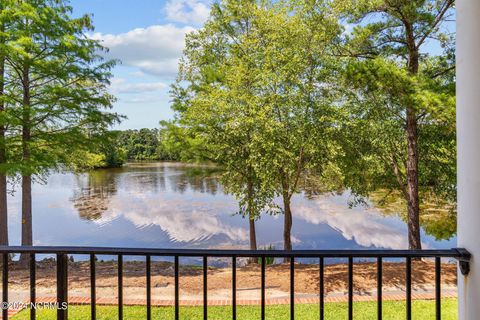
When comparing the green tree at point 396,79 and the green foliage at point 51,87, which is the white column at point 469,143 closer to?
the green tree at point 396,79

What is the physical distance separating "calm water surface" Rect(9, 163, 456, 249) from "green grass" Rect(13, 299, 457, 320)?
4897 mm

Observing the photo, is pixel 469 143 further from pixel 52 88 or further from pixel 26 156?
pixel 26 156

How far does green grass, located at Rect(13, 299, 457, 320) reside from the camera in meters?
4.72

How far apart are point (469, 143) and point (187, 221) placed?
47.0 feet

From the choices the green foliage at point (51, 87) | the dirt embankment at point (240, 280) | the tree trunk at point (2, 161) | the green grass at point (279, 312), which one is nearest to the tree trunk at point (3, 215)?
the tree trunk at point (2, 161)

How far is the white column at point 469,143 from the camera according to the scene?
142cm

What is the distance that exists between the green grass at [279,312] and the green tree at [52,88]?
13.2 feet

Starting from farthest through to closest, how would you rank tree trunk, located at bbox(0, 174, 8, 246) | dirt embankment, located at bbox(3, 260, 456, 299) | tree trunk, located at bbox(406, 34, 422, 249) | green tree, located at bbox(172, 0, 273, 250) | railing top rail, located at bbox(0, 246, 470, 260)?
tree trunk, located at bbox(0, 174, 8, 246), green tree, located at bbox(172, 0, 273, 250), tree trunk, located at bbox(406, 34, 422, 249), dirt embankment, located at bbox(3, 260, 456, 299), railing top rail, located at bbox(0, 246, 470, 260)

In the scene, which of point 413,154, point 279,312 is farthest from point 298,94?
point 279,312

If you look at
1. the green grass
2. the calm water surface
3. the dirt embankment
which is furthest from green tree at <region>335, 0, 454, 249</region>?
the calm water surface

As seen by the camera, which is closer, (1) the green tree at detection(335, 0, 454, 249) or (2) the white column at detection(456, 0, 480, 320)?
(2) the white column at detection(456, 0, 480, 320)

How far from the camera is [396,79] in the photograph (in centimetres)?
650

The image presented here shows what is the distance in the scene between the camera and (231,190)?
8617mm

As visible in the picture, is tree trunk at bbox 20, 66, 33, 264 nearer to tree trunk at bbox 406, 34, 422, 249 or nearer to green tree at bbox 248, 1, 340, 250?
green tree at bbox 248, 1, 340, 250
